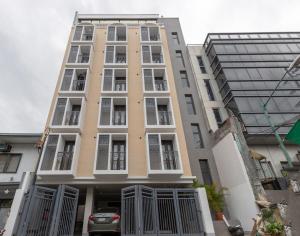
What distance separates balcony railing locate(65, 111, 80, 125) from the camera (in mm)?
16062

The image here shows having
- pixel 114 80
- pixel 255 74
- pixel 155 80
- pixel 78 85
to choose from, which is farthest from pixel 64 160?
pixel 255 74

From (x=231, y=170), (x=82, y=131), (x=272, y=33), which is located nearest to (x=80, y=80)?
(x=82, y=131)

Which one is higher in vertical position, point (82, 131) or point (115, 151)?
point (82, 131)

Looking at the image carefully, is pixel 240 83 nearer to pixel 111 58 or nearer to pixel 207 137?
pixel 207 137

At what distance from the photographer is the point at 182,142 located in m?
15.8

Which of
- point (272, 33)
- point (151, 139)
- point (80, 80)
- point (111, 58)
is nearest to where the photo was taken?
point (151, 139)

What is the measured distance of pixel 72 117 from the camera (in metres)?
16.5

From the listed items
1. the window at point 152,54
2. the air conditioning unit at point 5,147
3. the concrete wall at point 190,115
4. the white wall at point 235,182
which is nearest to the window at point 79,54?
the window at point 152,54

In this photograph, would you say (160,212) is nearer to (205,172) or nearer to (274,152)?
(205,172)

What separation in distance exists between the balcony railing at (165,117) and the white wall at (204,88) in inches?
212

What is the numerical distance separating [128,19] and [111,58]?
940 cm

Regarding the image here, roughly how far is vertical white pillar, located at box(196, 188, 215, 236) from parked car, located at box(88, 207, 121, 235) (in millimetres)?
4723

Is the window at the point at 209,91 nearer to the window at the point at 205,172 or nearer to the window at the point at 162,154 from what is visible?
the window at the point at 205,172

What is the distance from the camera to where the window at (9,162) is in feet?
52.0
